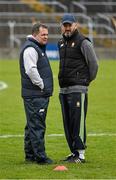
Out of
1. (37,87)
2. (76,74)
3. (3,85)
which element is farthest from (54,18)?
(37,87)

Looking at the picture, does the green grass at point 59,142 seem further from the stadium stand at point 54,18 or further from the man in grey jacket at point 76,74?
the stadium stand at point 54,18

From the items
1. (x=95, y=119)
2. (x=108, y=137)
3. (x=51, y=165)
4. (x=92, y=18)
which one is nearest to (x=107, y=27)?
(x=92, y=18)

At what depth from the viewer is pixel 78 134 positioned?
11359 mm

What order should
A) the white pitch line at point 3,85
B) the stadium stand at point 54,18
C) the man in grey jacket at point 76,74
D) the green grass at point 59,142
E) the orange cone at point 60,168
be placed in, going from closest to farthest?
the green grass at point 59,142, the orange cone at point 60,168, the man in grey jacket at point 76,74, the white pitch line at point 3,85, the stadium stand at point 54,18

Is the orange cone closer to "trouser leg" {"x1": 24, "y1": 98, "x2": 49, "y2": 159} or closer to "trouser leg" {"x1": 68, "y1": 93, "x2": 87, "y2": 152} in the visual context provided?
"trouser leg" {"x1": 24, "y1": 98, "x2": 49, "y2": 159}

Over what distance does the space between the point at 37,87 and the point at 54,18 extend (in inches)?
1468

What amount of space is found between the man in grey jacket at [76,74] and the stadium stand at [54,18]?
3195cm

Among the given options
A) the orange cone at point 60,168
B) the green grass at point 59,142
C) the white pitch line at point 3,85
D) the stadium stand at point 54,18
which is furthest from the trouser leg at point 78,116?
the stadium stand at point 54,18

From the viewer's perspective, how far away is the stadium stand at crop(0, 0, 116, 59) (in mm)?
45972

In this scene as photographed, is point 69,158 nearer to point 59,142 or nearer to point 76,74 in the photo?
point 76,74

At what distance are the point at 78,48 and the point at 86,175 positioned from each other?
208 centimetres

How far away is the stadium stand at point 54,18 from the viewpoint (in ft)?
151

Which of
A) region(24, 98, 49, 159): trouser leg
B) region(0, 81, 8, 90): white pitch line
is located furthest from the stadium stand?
region(24, 98, 49, 159): trouser leg

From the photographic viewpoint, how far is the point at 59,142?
13.5 metres
